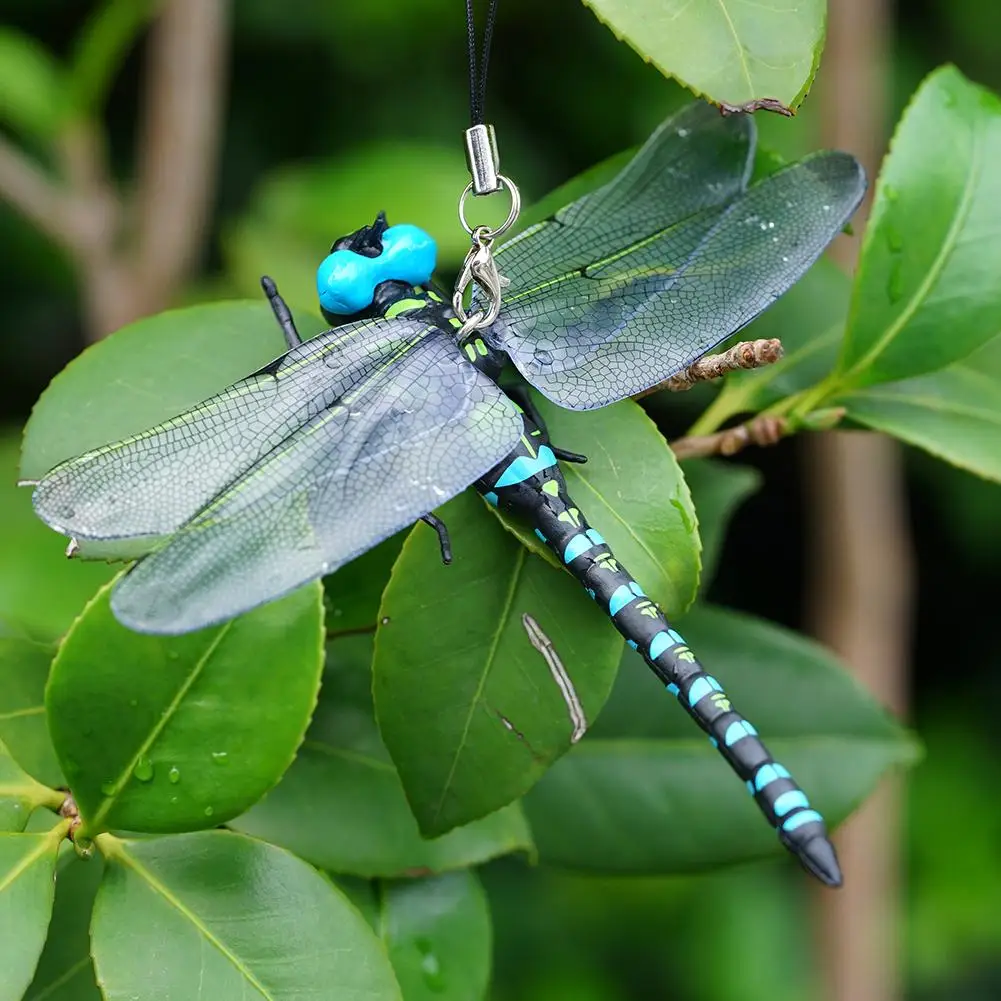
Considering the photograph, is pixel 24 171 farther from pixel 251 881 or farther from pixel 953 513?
pixel 953 513

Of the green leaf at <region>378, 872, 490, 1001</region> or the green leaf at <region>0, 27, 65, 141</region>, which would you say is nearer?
the green leaf at <region>378, 872, 490, 1001</region>

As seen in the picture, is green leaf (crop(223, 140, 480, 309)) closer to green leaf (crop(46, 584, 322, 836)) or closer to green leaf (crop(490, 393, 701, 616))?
green leaf (crop(490, 393, 701, 616))

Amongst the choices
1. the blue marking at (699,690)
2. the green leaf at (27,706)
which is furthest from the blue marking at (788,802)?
the green leaf at (27,706)

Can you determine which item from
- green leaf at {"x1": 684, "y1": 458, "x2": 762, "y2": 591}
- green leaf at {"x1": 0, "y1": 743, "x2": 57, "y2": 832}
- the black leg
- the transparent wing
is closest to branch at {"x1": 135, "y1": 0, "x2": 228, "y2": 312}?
the transparent wing

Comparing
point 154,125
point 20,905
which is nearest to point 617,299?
point 20,905

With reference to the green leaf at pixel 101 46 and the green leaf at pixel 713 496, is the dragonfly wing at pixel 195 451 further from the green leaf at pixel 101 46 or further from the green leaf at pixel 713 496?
the green leaf at pixel 101 46

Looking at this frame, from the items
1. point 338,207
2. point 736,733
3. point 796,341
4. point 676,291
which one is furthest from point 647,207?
point 338,207

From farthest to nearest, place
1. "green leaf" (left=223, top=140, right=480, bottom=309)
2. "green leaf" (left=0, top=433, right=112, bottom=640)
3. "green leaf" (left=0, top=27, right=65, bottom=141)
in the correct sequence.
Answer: "green leaf" (left=223, top=140, right=480, bottom=309) → "green leaf" (left=0, top=27, right=65, bottom=141) → "green leaf" (left=0, top=433, right=112, bottom=640)

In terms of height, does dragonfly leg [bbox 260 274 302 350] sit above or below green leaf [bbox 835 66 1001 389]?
above
